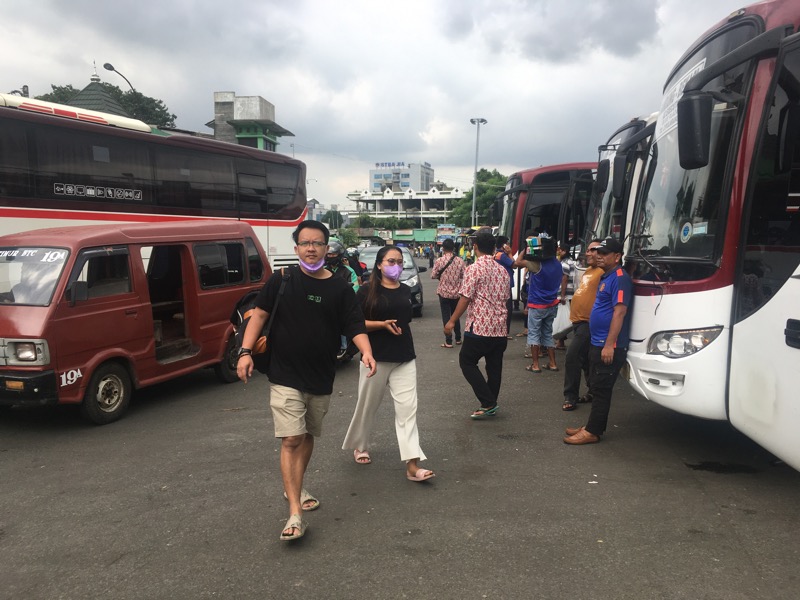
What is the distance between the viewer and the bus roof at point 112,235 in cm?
578

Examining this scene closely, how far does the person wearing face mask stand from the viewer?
421 cm

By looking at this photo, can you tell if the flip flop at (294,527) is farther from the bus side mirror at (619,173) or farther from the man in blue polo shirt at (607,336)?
the bus side mirror at (619,173)

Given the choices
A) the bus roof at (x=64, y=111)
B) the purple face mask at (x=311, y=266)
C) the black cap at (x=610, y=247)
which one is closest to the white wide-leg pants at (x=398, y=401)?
the purple face mask at (x=311, y=266)

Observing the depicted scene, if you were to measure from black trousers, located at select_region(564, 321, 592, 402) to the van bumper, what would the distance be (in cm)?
498

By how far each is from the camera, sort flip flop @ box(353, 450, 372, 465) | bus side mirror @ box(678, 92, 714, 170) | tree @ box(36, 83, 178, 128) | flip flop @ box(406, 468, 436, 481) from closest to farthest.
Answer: bus side mirror @ box(678, 92, 714, 170) → flip flop @ box(406, 468, 436, 481) → flip flop @ box(353, 450, 372, 465) → tree @ box(36, 83, 178, 128)

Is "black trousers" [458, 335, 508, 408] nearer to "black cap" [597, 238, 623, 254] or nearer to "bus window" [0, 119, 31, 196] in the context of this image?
"black cap" [597, 238, 623, 254]

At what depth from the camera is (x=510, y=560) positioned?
3096 mm

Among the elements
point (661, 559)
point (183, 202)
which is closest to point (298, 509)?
point (661, 559)

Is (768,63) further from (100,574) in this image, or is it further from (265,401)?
(265,401)

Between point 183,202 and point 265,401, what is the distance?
5.64 meters

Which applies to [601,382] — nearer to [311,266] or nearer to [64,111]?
[311,266]

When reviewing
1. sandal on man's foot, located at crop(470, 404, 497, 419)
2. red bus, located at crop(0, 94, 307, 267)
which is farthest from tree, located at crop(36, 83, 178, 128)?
sandal on man's foot, located at crop(470, 404, 497, 419)

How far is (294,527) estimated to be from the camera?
3297 mm

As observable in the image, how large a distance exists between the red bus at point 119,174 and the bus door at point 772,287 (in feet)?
29.9
